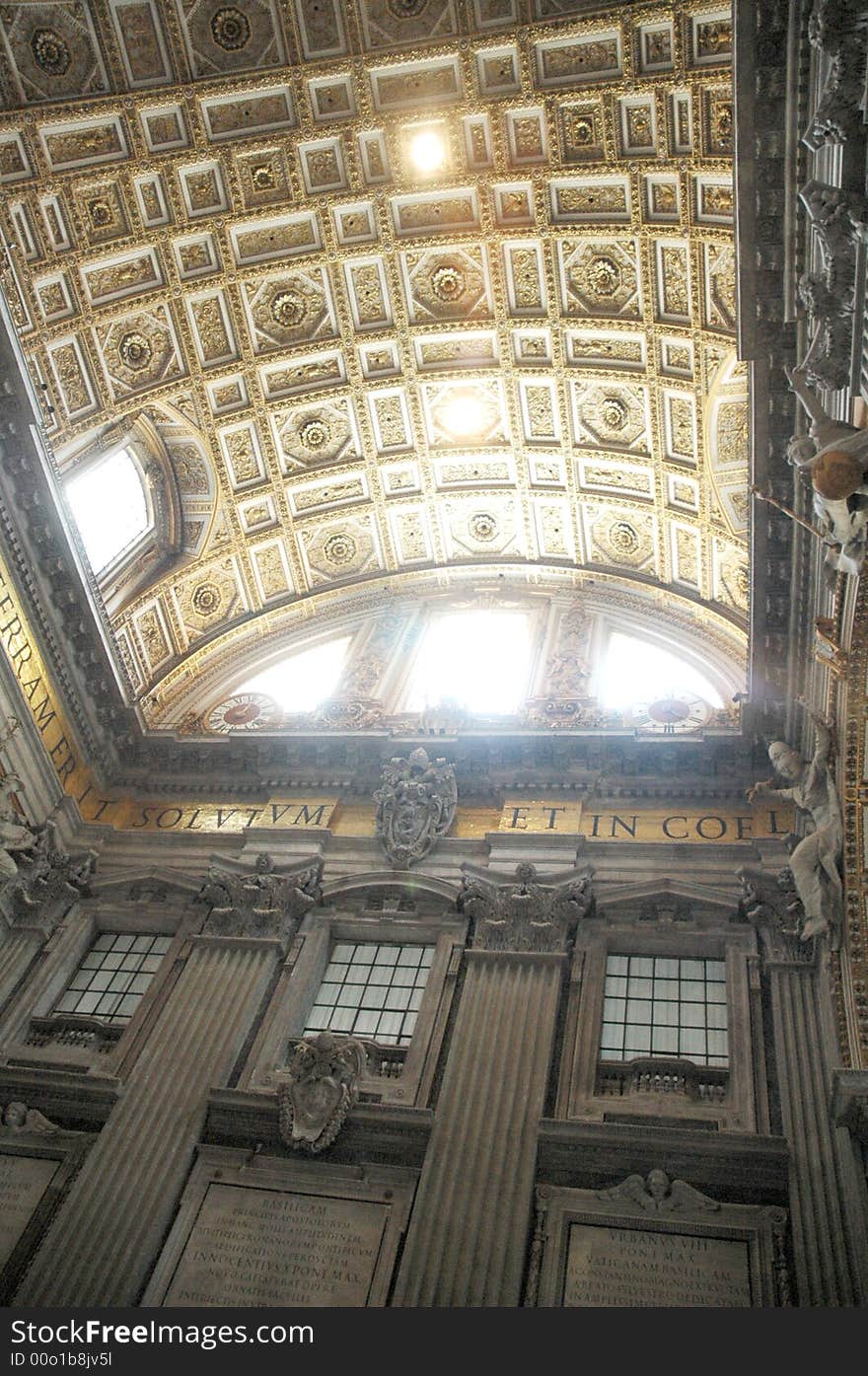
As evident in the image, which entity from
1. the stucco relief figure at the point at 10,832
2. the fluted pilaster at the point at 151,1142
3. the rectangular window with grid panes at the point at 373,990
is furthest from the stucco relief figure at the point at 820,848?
the stucco relief figure at the point at 10,832

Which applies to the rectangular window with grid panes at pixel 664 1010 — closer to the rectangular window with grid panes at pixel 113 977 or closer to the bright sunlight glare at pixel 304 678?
the rectangular window with grid panes at pixel 113 977

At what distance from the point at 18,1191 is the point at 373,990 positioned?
5033mm

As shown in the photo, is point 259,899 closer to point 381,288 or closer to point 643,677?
point 643,677

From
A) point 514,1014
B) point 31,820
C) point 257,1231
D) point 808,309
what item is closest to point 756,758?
point 514,1014

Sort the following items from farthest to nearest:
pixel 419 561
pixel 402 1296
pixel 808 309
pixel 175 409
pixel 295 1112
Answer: pixel 419 561 → pixel 175 409 → pixel 295 1112 → pixel 808 309 → pixel 402 1296

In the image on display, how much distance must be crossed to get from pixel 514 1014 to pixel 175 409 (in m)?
13.8

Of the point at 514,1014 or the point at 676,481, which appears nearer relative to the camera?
the point at 514,1014

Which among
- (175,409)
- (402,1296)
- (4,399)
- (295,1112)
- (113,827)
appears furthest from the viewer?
(175,409)

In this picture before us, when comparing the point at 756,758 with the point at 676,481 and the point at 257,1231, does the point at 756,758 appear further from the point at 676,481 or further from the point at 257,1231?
the point at 257,1231

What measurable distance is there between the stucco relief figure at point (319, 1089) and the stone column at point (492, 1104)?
3.93 feet

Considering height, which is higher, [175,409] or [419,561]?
[419,561]

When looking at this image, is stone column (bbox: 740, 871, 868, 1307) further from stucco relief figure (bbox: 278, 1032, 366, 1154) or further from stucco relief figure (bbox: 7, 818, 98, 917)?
stucco relief figure (bbox: 7, 818, 98, 917)

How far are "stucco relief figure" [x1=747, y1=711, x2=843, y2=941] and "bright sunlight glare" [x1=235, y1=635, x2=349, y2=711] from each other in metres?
10.4

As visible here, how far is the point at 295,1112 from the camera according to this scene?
46.1 ft
